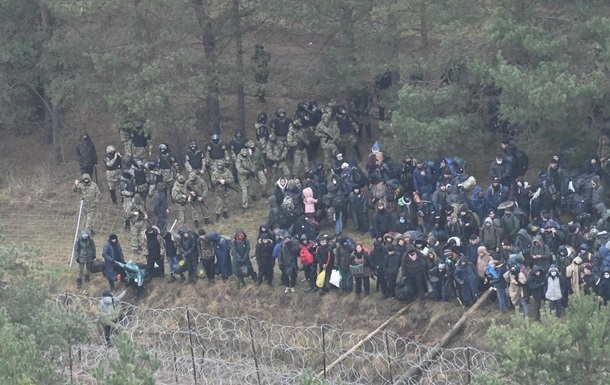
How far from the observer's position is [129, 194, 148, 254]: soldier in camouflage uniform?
30.6 m

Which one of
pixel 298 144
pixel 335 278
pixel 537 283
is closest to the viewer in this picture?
pixel 537 283

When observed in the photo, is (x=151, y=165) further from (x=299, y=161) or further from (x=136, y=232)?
(x=299, y=161)

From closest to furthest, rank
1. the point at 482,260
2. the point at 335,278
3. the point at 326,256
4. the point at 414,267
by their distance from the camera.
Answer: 1. the point at 482,260
2. the point at 414,267
3. the point at 326,256
4. the point at 335,278

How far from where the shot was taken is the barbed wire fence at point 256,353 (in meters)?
24.8

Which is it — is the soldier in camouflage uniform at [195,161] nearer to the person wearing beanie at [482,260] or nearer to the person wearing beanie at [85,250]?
the person wearing beanie at [85,250]

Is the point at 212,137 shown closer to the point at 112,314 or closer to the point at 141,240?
the point at 141,240

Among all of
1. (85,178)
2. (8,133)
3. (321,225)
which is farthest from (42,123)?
(321,225)

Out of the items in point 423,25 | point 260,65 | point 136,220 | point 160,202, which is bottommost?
point 136,220

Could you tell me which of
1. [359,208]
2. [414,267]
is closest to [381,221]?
[359,208]

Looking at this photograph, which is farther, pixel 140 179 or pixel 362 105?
pixel 362 105

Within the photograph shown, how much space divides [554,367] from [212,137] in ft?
45.5

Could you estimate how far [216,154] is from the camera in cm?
3209

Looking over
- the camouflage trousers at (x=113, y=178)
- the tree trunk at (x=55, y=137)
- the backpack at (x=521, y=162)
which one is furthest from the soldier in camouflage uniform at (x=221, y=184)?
the backpack at (x=521, y=162)

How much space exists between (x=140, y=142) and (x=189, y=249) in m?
5.75
